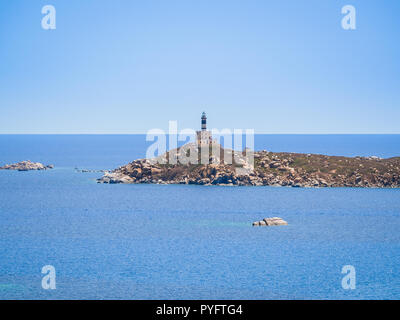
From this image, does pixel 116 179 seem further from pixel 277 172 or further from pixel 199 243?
pixel 199 243

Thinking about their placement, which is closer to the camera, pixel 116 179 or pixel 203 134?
pixel 116 179

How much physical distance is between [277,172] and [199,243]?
74.7 metres

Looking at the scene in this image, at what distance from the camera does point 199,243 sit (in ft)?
266

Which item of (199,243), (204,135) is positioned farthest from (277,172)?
(199,243)

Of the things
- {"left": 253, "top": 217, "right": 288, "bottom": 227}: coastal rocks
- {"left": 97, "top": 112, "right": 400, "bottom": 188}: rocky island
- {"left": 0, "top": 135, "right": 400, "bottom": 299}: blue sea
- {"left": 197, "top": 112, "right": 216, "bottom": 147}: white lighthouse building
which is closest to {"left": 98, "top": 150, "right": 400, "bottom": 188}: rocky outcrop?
{"left": 97, "top": 112, "right": 400, "bottom": 188}: rocky island

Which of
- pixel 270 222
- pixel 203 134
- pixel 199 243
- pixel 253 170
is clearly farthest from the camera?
pixel 203 134

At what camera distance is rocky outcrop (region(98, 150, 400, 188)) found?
145875mm

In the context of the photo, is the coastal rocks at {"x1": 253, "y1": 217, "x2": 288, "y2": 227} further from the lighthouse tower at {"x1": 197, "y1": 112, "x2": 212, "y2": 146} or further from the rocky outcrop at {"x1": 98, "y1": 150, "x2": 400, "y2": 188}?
the lighthouse tower at {"x1": 197, "y1": 112, "x2": 212, "y2": 146}

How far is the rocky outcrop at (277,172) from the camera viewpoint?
479ft

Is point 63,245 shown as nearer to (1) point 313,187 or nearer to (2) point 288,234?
(2) point 288,234

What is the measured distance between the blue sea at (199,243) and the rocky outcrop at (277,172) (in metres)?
5.63

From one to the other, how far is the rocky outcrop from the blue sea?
5627mm

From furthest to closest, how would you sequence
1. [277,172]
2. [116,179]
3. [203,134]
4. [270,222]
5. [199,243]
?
[203,134] < [116,179] < [277,172] < [270,222] < [199,243]

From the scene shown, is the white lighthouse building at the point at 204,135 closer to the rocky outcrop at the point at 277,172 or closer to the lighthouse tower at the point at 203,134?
the lighthouse tower at the point at 203,134
